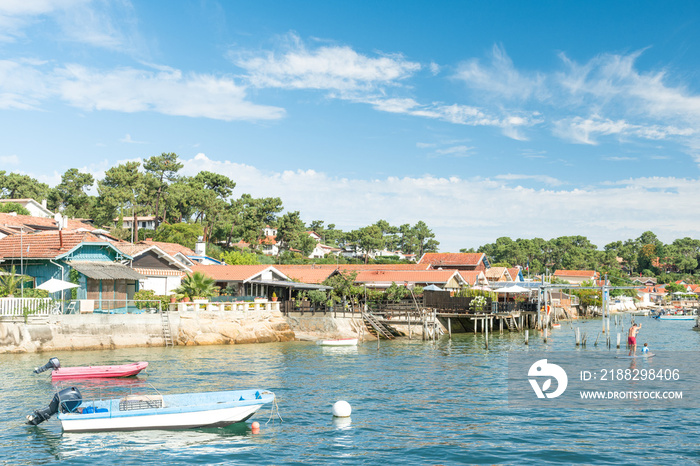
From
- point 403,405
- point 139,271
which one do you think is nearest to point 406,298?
point 139,271

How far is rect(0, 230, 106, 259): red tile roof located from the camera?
48.8 meters

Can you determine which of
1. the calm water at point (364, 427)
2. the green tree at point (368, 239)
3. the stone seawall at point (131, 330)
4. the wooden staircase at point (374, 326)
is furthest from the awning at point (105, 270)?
the green tree at point (368, 239)

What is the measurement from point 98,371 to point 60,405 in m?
10.6

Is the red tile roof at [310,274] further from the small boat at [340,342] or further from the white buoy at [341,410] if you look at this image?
the white buoy at [341,410]

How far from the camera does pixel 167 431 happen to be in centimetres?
2334

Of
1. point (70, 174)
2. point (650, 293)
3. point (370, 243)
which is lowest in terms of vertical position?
point (650, 293)

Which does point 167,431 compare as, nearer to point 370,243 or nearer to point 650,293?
point 370,243

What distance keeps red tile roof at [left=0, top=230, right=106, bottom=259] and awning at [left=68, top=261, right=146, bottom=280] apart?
1725 mm

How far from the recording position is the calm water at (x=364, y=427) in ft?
67.7

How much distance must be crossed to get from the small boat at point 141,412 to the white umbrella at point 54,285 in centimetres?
2304

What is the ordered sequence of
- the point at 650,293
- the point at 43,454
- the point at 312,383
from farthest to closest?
1. the point at 650,293
2. the point at 312,383
3. the point at 43,454

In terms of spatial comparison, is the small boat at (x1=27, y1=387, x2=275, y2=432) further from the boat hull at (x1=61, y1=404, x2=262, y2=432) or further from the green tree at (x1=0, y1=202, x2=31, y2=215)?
the green tree at (x1=0, y1=202, x2=31, y2=215)

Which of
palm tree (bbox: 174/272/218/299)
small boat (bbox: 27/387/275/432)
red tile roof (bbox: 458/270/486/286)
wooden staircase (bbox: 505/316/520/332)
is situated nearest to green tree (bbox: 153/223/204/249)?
red tile roof (bbox: 458/270/486/286)

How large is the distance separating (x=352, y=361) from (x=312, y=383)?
9.65 m
